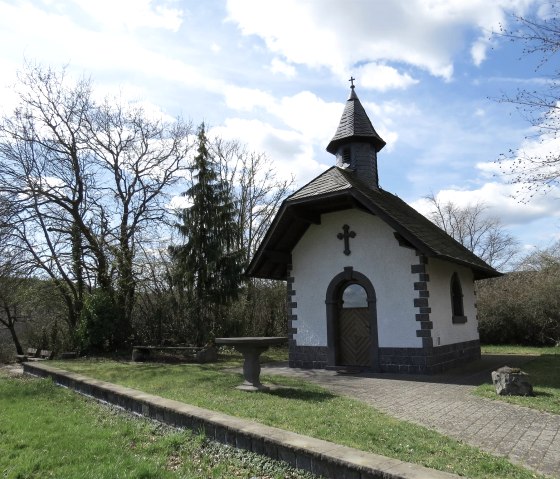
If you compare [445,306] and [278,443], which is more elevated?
[445,306]

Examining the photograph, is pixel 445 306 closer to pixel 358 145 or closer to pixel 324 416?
pixel 358 145

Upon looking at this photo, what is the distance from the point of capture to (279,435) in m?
5.11

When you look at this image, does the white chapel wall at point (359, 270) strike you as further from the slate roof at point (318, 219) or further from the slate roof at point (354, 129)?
the slate roof at point (354, 129)

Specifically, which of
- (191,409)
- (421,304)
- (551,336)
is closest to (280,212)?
(421,304)

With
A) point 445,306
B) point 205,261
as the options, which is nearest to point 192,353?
point 205,261

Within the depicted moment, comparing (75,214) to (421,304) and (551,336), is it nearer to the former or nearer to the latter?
(421,304)

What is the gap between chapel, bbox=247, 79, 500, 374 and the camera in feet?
39.6

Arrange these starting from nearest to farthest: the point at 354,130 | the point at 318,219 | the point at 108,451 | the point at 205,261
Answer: the point at 108,451, the point at 318,219, the point at 354,130, the point at 205,261

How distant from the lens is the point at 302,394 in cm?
879

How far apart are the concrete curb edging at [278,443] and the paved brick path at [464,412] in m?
1.67

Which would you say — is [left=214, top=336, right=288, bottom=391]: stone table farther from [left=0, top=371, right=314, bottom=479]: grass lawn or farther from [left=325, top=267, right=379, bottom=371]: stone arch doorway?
[left=325, top=267, right=379, bottom=371]: stone arch doorway

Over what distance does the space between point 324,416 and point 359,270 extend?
6.68 meters

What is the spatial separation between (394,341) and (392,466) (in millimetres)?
8598

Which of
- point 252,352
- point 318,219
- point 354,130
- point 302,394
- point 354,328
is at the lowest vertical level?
point 302,394
